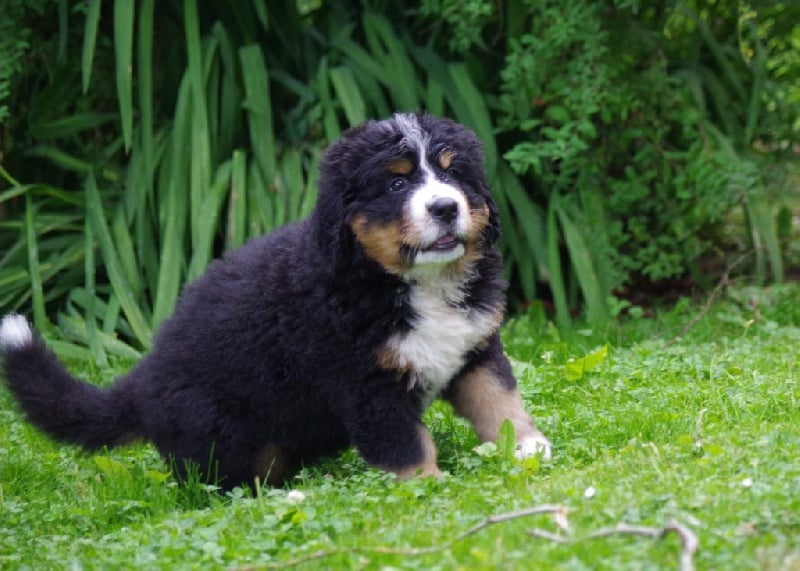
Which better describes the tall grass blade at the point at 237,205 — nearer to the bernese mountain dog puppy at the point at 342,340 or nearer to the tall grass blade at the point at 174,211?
the tall grass blade at the point at 174,211

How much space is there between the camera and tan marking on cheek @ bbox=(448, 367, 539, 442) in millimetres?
4402

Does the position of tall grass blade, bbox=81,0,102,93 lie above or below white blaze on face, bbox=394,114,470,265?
above

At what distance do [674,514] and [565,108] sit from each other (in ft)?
12.1

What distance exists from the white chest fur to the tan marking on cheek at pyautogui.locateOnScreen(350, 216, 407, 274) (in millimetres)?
133

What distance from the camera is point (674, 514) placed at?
3.27 metres

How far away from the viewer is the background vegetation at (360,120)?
662 centimetres

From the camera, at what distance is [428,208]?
4109 millimetres

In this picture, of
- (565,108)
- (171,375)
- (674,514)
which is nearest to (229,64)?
(565,108)

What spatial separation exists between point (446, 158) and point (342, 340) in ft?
2.38

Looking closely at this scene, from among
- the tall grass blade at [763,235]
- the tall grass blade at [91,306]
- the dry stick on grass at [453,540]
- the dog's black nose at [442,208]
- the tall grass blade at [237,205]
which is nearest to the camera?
the dry stick on grass at [453,540]

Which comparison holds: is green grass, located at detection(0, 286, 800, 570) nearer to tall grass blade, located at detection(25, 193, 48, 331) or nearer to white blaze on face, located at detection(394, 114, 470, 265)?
white blaze on face, located at detection(394, 114, 470, 265)

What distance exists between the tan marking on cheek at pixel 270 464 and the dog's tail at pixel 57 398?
1.66 ft

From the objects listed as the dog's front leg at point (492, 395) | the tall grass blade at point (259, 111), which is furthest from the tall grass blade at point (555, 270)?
the dog's front leg at point (492, 395)

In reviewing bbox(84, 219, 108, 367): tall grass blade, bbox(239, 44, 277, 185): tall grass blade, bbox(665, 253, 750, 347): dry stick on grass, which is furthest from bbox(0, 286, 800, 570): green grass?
bbox(239, 44, 277, 185): tall grass blade
